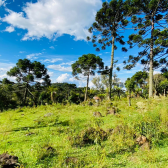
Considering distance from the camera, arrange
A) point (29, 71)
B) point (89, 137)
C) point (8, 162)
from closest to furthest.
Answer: point (8, 162) → point (89, 137) → point (29, 71)

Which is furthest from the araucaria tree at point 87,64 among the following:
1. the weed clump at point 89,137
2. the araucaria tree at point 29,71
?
the weed clump at point 89,137

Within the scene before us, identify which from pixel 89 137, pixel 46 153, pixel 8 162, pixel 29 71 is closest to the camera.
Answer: pixel 8 162

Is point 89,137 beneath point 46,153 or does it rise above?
above

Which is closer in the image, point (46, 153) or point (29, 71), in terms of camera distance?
point (46, 153)

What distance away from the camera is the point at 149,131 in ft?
12.5

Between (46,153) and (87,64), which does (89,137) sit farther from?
(87,64)

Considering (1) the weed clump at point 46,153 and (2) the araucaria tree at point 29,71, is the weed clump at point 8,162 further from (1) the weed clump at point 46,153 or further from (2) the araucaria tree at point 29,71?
(2) the araucaria tree at point 29,71

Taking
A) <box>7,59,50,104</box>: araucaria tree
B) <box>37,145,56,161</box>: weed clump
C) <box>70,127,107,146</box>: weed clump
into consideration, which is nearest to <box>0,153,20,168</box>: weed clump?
<box>37,145,56,161</box>: weed clump

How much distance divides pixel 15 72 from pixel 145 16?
19.8 metres

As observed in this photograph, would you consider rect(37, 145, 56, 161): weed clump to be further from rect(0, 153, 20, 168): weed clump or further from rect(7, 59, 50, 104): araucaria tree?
rect(7, 59, 50, 104): araucaria tree

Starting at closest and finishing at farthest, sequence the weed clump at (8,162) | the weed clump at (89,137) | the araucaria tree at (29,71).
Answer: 1. the weed clump at (8,162)
2. the weed clump at (89,137)
3. the araucaria tree at (29,71)

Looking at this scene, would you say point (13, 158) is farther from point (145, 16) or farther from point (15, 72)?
point (15, 72)

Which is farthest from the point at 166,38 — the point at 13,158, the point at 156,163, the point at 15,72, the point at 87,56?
the point at 15,72

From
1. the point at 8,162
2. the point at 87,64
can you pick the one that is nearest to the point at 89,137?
the point at 8,162
